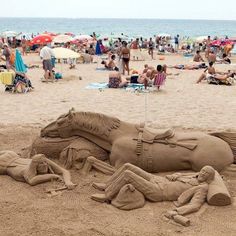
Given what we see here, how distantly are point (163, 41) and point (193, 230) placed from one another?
39.3m

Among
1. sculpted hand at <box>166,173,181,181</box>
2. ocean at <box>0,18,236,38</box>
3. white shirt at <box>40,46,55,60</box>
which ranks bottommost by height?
ocean at <box>0,18,236,38</box>

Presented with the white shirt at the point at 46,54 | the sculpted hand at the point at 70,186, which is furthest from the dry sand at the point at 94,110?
the white shirt at the point at 46,54

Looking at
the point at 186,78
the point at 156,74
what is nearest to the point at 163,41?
the point at 186,78

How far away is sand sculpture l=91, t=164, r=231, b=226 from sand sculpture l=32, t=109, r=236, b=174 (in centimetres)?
58

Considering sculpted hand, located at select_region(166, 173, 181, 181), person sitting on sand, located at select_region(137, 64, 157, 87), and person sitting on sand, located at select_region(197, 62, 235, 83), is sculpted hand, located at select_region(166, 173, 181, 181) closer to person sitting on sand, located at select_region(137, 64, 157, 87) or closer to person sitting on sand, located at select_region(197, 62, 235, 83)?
person sitting on sand, located at select_region(137, 64, 157, 87)

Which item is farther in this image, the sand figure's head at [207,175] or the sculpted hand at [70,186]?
the sculpted hand at [70,186]

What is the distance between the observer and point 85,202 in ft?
19.3

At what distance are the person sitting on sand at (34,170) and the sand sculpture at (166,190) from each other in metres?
0.88

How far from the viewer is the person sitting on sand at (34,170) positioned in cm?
643

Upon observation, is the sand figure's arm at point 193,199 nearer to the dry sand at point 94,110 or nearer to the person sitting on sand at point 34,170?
the dry sand at point 94,110

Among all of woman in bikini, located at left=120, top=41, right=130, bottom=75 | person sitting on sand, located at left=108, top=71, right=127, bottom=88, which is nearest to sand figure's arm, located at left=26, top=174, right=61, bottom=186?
person sitting on sand, located at left=108, top=71, right=127, bottom=88

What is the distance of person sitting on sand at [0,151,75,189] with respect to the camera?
21.1 feet

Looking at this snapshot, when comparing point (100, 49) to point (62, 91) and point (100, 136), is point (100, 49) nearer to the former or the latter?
point (62, 91)

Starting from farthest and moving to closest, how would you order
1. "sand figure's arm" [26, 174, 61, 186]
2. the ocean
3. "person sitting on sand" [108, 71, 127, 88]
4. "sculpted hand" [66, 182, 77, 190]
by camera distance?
1. the ocean
2. "person sitting on sand" [108, 71, 127, 88]
3. "sand figure's arm" [26, 174, 61, 186]
4. "sculpted hand" [66, 182, 77, 190]
